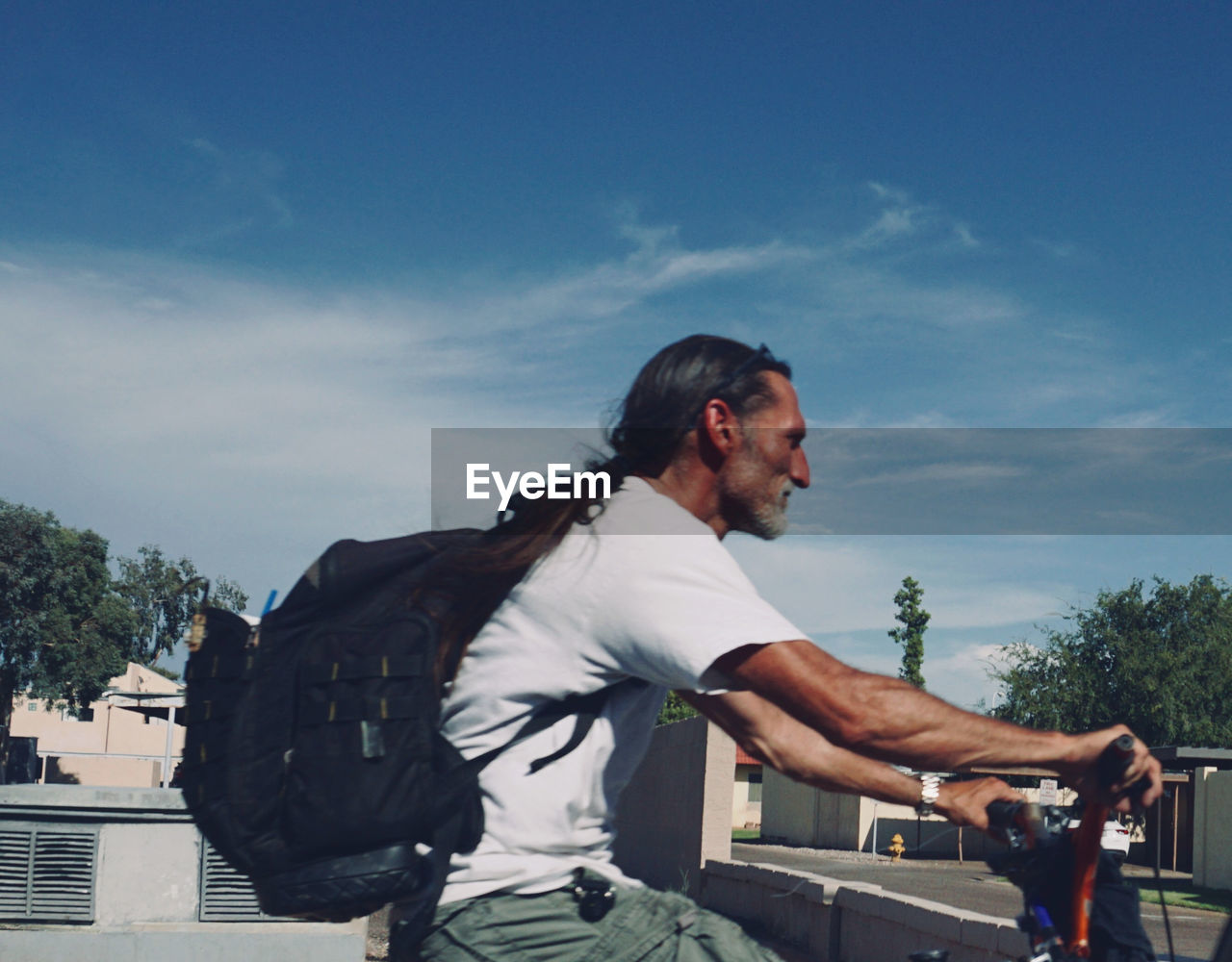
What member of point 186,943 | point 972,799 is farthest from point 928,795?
point 186,943

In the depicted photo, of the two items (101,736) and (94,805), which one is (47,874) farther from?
(101,736)

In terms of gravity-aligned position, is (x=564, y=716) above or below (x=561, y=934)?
above

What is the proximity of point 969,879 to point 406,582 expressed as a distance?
1069 inches

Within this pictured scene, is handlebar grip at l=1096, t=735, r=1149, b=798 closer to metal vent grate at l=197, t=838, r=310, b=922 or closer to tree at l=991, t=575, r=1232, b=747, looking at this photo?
metal vent grate at l=197, t=838, r=310, b=922

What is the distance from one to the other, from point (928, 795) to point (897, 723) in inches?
20.1

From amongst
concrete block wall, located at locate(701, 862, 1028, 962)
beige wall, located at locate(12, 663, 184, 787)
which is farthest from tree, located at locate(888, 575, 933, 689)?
concrete block wall, located at locate(701, 862, 1028, 962)

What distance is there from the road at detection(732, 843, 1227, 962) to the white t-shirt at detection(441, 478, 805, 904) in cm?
804

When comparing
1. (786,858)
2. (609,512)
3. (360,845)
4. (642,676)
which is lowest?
(786,858)

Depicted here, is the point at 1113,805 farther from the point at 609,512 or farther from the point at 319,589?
the point at 319,589

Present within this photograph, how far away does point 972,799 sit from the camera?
7.97 feet

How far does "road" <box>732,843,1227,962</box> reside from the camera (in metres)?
16.5

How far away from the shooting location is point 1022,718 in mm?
56438

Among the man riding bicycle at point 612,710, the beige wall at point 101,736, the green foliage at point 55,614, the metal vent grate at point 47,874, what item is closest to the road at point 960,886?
the metal vent grate at point 47,874

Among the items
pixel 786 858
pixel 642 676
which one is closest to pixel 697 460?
pixel 642 676
